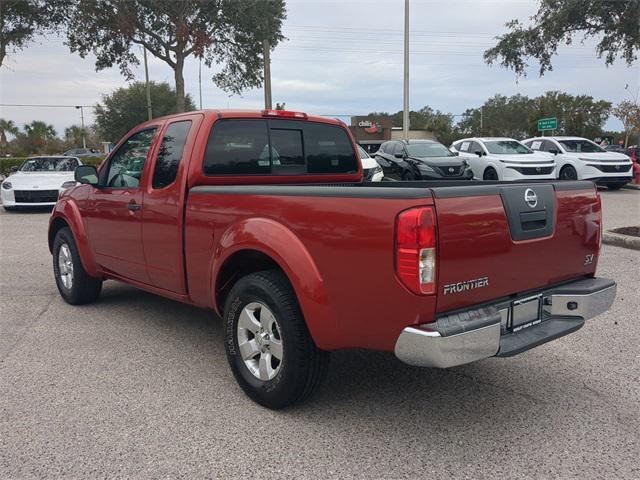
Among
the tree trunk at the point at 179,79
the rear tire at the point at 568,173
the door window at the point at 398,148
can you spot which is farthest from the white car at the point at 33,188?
the rear tire at the point at 568,173

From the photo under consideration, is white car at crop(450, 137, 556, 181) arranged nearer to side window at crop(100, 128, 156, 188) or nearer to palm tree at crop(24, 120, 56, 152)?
side window at crop(100, 128, 156, 188)

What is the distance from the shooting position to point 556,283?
3.42 m

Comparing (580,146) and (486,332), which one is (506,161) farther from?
(486,332)

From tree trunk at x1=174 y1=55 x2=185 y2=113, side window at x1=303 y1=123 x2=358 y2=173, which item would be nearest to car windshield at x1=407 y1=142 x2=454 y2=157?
side window at x1=303 y1=123 x2=358 y2=173

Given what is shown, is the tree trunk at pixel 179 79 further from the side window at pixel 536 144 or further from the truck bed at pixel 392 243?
the truck bed at pixel 392 243

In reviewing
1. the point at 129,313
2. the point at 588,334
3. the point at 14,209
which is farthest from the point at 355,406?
the point at 14,209

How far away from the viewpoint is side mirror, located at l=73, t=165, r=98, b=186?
515 cm

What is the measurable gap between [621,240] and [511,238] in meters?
6.95

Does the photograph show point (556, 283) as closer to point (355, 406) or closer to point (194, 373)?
point (355, 406)

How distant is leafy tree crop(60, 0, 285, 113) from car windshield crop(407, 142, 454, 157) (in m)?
13.5

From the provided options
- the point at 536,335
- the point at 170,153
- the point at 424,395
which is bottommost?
the point at 424,395

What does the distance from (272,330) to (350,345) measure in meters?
0.60

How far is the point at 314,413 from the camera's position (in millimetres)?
3379

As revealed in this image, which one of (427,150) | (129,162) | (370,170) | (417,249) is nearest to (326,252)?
(417,249)
